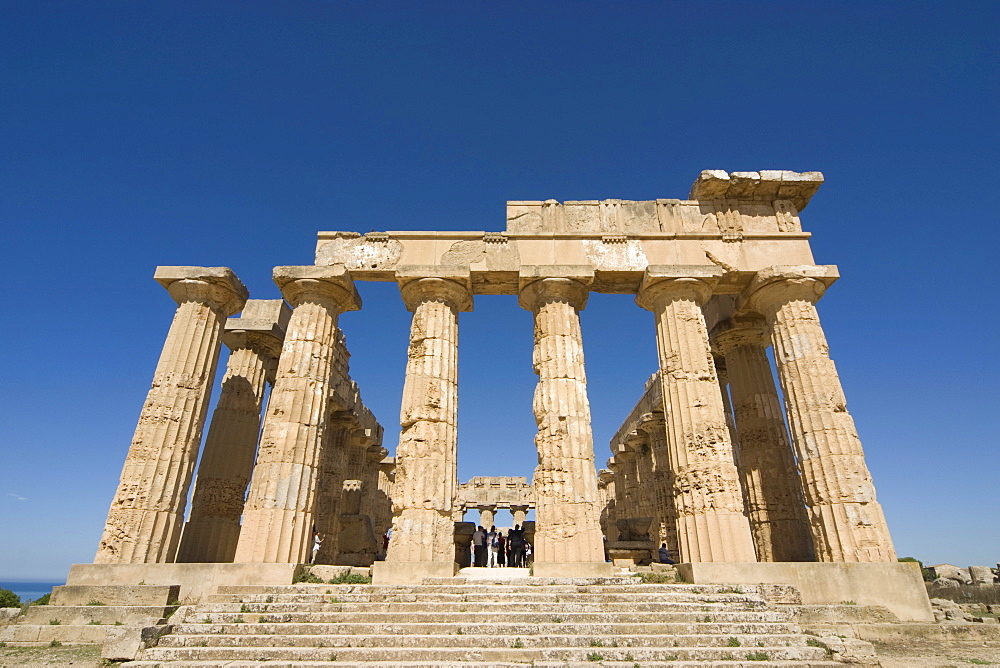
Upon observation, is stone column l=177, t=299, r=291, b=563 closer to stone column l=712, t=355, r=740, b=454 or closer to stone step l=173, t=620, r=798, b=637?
stone step l=173, t=620, r=798, b=637

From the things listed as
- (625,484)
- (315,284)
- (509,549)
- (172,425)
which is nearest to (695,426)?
(315,284)

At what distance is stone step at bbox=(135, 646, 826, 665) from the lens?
773cm

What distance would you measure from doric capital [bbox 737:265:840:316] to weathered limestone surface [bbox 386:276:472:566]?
850cm

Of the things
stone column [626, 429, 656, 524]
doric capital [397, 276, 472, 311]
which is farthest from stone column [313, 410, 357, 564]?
stone column [626, 429, 656, 524]

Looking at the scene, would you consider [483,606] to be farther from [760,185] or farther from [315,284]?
[760,185]

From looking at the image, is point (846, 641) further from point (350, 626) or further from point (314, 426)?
point (314, 426)

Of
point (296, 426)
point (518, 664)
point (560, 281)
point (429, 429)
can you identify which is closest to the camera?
point (518, 664)

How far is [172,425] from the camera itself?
1418 centimetres

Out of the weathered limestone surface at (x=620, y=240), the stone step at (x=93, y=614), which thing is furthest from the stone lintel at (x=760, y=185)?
the stone step at (x=93, y=614)

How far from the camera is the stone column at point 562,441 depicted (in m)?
12.5

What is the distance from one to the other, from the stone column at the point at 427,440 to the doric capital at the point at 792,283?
8482 mm

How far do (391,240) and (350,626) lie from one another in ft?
35.8

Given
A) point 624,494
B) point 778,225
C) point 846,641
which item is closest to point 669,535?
point 624,494

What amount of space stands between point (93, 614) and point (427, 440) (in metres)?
7.27
